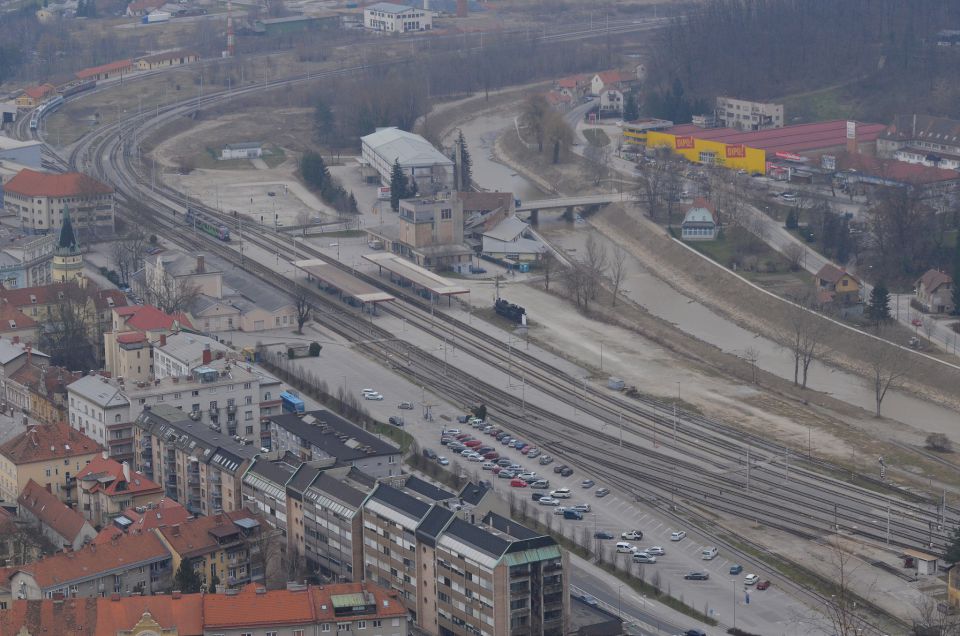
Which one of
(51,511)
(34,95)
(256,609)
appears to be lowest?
(34,95)

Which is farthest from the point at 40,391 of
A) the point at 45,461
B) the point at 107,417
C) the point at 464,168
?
the point at 464,168

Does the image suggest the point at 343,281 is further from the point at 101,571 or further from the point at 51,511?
the point at 101,571

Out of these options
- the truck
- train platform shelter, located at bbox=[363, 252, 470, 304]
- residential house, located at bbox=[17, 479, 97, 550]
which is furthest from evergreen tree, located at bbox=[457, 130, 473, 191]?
the truck

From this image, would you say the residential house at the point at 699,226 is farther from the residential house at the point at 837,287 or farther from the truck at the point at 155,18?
the truck at the point at 155,18

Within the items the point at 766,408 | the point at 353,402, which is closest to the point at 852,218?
the point at 766,408

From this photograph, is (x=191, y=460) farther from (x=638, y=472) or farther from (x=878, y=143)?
(x=878, y=143)
